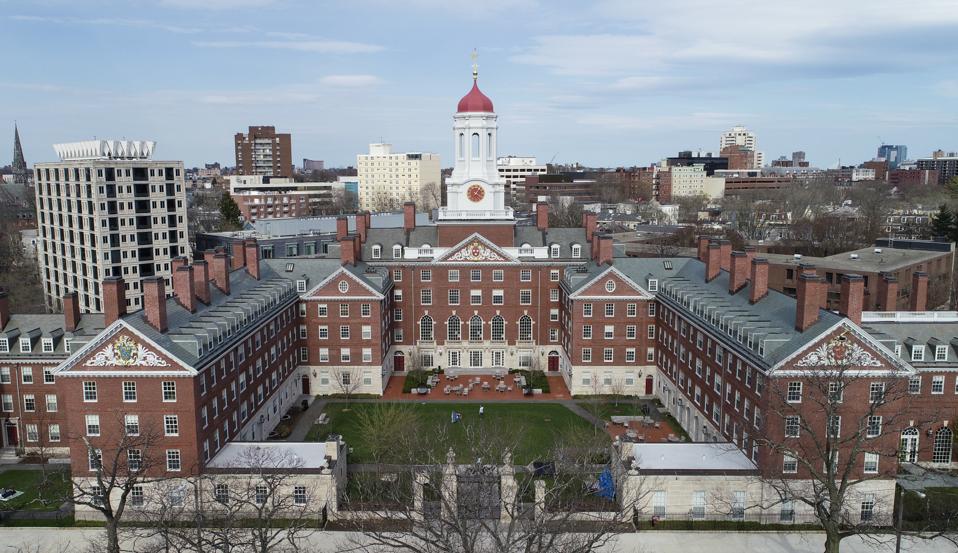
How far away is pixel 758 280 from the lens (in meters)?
52.0

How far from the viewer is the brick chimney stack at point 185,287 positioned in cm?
4966

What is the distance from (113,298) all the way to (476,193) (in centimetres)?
4202

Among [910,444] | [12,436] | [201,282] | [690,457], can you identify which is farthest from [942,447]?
[12,436]

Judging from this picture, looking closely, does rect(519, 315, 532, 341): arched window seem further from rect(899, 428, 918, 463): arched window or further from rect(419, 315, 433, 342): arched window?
rect(899, 428, 918, 463): arched window

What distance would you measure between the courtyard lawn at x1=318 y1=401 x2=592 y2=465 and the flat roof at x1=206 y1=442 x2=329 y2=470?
704 cm

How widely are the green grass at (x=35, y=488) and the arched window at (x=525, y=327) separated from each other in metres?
43.4

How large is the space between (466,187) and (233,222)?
78936 millimetres

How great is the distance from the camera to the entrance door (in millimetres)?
53312

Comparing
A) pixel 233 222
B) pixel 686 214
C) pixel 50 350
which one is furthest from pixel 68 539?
pixel 686 214

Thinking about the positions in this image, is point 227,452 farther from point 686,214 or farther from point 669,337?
point 686,214

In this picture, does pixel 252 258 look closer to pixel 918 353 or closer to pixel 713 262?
pixel 713 262

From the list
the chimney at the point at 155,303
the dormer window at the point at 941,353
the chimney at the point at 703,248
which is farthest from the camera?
the chimney at the point at 703,248

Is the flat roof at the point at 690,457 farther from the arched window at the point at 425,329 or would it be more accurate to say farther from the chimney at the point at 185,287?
the arched window at the point at 425,329

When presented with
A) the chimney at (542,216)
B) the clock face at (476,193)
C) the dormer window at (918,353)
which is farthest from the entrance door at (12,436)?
the dormer window at (918,353)
